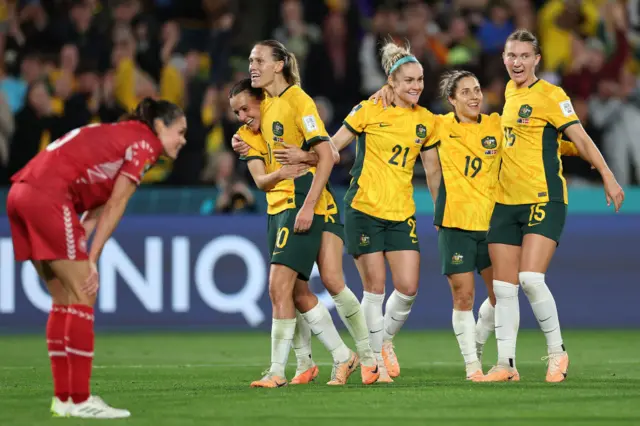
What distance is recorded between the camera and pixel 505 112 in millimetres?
8875

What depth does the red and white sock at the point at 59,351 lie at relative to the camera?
665 cm

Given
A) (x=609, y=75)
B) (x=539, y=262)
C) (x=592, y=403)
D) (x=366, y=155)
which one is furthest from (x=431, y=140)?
(x=609, y=75)

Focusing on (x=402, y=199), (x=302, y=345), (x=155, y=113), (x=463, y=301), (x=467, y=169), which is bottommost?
(x=302, y=345)

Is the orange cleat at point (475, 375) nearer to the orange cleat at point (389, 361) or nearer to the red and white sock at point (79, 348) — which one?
the orange cleat at point (389, 361)

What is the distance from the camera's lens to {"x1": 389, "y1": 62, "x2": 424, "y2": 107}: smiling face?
8.72 metres

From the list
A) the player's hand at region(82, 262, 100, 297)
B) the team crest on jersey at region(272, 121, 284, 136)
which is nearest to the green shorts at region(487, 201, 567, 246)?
the team crest on jersey at region(272, 121, 284, 136)

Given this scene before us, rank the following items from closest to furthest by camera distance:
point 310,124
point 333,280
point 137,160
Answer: point 137,160 → point 310,124 → point 333,280

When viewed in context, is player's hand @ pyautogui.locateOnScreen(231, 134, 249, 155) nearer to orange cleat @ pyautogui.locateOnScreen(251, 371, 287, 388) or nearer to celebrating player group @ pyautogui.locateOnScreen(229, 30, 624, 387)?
celebrating player group @ pyautogui.locateOnScreen(229, 30, 624, 387)

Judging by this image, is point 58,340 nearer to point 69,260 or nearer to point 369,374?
point 69,260

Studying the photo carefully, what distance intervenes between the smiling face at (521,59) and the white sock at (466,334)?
Result: 1728 millimetres

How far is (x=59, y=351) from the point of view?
6680mm

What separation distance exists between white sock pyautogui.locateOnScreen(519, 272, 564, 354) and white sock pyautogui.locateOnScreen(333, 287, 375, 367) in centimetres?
117

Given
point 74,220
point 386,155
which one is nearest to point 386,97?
point 386,155

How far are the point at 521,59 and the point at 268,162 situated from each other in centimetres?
197
